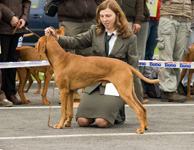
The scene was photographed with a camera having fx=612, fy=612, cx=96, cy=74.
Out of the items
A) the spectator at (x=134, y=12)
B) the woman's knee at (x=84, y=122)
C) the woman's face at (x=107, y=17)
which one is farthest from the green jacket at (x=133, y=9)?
the woman's knee at (x=84, y=122)

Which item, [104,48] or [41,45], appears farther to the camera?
[104,48]

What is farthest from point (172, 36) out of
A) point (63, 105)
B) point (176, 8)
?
point (63, 105)

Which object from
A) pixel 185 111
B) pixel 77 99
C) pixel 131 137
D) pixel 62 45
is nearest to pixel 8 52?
pixel 77 99

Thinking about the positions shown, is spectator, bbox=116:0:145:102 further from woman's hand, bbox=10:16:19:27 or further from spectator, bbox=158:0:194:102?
woman's hand, bbox=10:16:19:27

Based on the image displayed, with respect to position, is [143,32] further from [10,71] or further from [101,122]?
[101,122]

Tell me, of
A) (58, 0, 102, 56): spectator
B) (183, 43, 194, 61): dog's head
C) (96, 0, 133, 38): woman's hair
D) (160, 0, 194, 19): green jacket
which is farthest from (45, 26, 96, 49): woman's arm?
(183, 43, 194, 61): dog's head

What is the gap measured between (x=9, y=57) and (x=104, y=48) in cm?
251

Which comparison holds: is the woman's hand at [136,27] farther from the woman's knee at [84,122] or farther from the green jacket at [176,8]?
the woman's knee at [84,122]

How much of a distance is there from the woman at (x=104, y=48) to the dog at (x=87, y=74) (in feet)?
1.03

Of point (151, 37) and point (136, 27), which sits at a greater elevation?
point (136, 27)

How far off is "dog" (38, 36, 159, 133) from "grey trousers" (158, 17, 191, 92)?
327 centimetres

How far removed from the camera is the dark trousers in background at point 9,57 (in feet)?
30.6

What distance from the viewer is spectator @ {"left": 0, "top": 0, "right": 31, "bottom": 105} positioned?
30.2ft

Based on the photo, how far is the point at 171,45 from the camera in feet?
33.5
